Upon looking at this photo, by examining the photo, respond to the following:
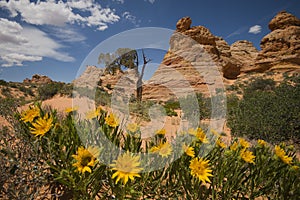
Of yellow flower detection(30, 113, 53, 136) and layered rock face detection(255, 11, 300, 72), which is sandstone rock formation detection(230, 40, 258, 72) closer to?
layered rock face detection(255, 11, 300, 72)

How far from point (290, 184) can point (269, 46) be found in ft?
112

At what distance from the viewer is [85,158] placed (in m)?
1.53

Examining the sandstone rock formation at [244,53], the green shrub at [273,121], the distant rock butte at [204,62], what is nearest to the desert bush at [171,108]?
the green shrub at [273,121]

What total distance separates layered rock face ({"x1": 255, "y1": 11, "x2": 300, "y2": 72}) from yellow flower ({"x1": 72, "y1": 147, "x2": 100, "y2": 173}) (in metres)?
32.4

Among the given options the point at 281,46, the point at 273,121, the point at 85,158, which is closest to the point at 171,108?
the point at 273,121

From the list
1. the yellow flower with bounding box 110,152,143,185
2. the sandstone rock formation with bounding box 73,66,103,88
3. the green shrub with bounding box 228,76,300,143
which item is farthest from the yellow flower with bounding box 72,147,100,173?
the sandstone rock formation with bounding box 73,66,103,88

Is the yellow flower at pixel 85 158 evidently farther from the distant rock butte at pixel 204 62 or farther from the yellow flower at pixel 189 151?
the distant rock butte at pixel 204 62

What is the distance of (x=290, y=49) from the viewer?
27484 mm

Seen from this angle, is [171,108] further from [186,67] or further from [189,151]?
A: [186,67]

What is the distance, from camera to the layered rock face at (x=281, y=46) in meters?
26.7

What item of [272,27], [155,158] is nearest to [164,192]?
[155,158]

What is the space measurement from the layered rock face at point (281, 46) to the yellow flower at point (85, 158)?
3241 cm

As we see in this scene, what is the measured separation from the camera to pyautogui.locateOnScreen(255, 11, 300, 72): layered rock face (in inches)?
1051

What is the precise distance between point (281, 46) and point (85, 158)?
36.2 meters
